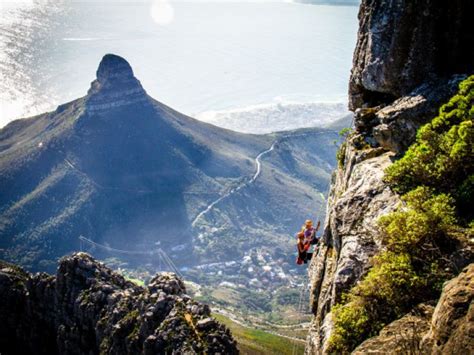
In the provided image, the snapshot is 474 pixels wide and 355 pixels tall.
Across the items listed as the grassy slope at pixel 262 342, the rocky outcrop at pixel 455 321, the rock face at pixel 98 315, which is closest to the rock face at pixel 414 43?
the rocky outcrop at pixel 455 321

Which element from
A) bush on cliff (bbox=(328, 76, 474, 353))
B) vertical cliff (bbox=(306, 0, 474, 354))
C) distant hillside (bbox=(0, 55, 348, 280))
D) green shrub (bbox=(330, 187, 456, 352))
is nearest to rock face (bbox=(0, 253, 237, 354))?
vertical cliff (bbox=(306, 0, 474, 354))

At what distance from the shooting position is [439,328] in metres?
8.64

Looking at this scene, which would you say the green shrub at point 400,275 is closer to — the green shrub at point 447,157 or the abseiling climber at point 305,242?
the green shrub at point 447,157

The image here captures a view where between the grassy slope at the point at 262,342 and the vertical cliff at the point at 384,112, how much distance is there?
155ft

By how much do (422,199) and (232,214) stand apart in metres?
176

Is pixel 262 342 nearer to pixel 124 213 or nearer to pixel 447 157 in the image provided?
pixel 447 157

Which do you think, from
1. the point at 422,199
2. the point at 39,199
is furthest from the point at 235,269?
the point at 422,199

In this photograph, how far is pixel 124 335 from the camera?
34.4 m

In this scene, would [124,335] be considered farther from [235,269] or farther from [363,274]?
[235,269]

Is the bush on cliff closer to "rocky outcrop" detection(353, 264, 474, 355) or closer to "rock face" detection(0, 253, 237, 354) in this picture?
"rocky outcrop" detection(353, 264, 474, 355)

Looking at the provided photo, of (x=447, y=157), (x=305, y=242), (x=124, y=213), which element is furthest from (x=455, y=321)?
(x=124, y=213)

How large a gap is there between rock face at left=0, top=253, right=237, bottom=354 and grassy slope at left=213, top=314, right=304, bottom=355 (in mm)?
25994

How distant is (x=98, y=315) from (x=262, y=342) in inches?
1742

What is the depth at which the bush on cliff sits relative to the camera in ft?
36.5
